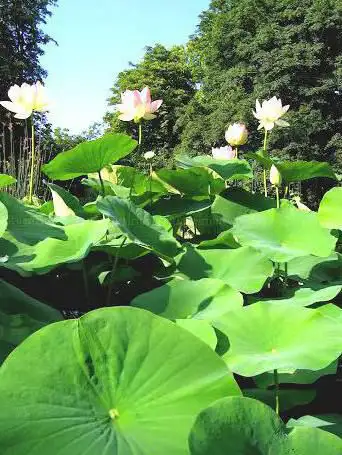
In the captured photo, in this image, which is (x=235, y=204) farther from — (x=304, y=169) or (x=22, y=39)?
(x=22, y=39)

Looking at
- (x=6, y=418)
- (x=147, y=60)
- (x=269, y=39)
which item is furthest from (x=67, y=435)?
(x=147, y=60)

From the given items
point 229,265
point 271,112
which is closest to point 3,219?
point 229,265

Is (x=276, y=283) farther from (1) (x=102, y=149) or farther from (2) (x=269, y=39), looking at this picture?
(2) (x=269, y=39)

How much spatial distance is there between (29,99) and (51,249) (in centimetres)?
52

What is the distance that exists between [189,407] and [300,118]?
16.8 meters

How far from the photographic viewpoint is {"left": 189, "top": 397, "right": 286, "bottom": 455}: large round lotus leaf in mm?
374

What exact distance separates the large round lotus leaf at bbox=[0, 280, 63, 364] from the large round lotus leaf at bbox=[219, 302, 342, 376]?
0.19m

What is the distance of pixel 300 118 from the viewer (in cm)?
1652

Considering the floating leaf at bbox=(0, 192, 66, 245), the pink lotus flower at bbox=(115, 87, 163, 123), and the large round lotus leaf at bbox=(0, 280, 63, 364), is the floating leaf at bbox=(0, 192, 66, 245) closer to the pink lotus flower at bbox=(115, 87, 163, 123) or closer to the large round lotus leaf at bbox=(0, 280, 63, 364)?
the large round lotus leaf at bbox=(0, 280, 63, 364)

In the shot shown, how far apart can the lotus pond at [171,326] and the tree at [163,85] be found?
64.9 ft

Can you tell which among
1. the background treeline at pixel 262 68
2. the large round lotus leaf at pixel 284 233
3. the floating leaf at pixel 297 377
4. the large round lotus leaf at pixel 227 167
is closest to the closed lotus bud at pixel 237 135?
the large round lotus leaf at pixel 227 167

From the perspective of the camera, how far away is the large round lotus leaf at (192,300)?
67 centimetres

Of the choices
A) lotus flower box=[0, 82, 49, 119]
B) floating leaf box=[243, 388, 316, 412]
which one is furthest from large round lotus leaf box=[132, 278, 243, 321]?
lotus flower box=[0, 82, 49, 119]

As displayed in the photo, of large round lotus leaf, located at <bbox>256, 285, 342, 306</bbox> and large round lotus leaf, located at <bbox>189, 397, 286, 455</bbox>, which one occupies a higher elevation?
large round lotus leaf, located at <bbox>256, 285, 342, 306</bbox>
